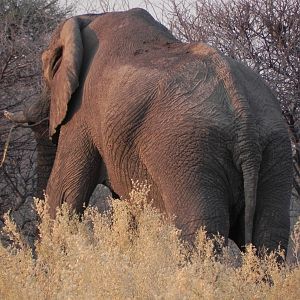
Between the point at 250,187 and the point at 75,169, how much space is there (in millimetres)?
1606

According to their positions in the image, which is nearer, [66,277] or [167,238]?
[66,277]

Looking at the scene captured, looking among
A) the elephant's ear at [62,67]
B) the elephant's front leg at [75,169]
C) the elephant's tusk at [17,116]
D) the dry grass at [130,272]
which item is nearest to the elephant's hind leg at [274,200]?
the dry grass at [130,272]

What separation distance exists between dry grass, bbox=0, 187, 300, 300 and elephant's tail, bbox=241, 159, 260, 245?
1.11 ft

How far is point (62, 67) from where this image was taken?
728cm

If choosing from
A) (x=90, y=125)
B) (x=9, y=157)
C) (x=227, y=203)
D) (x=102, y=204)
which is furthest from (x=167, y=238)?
(x=102, y=204)

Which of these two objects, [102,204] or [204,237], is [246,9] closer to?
[102,204]

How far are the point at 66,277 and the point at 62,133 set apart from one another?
3.23 m

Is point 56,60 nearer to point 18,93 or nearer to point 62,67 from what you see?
point 62,67

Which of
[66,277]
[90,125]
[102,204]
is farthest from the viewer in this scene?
[102,204]

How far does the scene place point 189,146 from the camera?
5871 mm

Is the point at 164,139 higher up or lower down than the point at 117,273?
higher up

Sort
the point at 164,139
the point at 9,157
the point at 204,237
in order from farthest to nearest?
the point at 9,157 → the point at 164,139 → the point at 204,237

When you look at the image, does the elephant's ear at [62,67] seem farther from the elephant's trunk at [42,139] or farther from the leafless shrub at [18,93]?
the leafless shrub at [18,93]

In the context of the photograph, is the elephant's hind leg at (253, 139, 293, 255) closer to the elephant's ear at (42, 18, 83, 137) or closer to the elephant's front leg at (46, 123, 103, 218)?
the elephant's front leg at (46, 123, 103, 218)
